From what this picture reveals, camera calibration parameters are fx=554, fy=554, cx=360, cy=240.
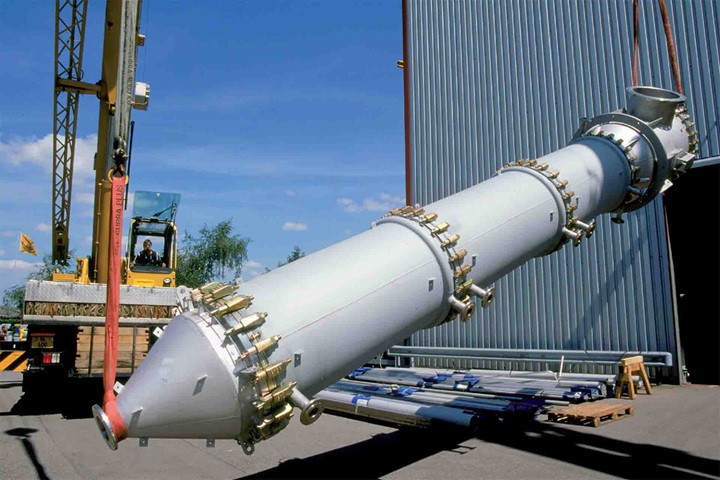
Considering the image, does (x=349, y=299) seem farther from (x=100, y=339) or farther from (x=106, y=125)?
(x=106, y=125)

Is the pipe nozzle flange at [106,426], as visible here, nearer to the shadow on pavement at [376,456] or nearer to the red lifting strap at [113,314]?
the red lifting strap at [113,314]

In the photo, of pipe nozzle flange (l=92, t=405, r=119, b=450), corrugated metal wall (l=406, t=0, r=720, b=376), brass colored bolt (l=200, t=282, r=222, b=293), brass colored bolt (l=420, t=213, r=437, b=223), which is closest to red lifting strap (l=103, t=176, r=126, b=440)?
pipe nozzle flange (l=92, t=405, r=119, b=450)

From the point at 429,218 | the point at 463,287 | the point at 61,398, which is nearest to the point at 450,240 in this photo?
the point at 429,218

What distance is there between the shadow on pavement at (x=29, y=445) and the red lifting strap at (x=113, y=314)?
3465 mm

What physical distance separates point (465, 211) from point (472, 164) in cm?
1021

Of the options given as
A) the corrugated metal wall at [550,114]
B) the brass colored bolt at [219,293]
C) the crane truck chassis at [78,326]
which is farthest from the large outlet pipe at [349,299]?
the corrugated metal wall at [550,114]

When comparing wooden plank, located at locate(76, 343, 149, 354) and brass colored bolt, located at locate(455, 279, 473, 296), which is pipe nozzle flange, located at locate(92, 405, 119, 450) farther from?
wooden plank, located at locate(76, 343, 149, 354)

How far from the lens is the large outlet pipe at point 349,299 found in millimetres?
3170

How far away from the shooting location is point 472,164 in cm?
1429

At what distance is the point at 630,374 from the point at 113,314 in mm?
9268

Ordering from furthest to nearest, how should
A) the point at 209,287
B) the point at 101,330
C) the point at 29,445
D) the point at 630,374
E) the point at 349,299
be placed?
the point at 630,374, the point at 101,330, the point at 29,445, the point at 349,299, the point at 209,287

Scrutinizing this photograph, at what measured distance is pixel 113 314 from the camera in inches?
139

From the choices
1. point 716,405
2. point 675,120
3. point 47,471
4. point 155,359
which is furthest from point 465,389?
point 155,359

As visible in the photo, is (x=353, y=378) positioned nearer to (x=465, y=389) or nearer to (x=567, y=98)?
(x=465, y=389)
